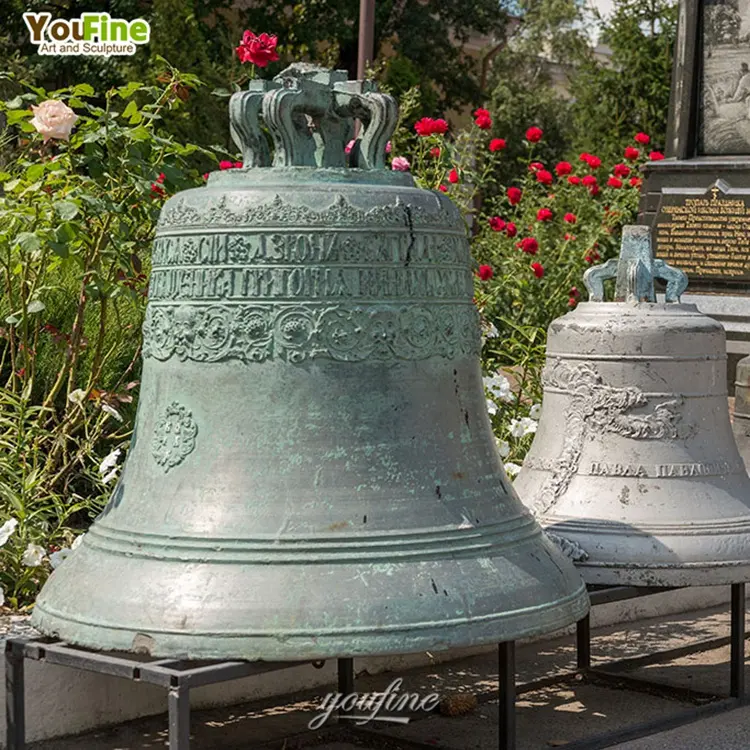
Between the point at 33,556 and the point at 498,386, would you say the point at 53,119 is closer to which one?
the point at 33,556

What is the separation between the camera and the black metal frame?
304 cm

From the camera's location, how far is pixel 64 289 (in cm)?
559

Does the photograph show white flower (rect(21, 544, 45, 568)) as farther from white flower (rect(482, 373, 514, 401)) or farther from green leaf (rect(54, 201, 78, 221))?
white flower (rect(482, 373, 514, 401))

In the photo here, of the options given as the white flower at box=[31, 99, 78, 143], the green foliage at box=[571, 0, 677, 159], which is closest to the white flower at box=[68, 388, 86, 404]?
the white flower at box=[31, 99, 78, 143]

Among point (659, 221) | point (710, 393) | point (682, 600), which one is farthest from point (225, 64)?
point (710, 393)

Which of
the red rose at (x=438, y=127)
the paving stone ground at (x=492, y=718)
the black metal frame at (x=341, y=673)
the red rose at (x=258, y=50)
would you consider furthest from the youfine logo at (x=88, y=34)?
the black metal frame at (x=341, y=673)

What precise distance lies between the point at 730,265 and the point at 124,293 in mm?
7080

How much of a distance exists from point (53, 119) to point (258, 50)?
0.69 m

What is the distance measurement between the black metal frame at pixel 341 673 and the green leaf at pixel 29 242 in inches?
60.8

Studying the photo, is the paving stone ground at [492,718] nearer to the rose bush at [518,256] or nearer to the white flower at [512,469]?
the white flower at [512,469]

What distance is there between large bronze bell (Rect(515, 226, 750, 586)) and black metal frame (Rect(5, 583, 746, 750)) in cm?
14

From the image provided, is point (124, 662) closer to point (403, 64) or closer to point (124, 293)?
point (124, 293)

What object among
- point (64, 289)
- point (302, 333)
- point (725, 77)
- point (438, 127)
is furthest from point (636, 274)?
point (725, 77)

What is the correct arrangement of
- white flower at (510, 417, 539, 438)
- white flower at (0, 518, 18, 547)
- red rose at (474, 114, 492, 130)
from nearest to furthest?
white flower at (0, 518, 18, 547)
white flower at (510, 417, 539, 438)
red rose at (474, 114, 492, 130)
